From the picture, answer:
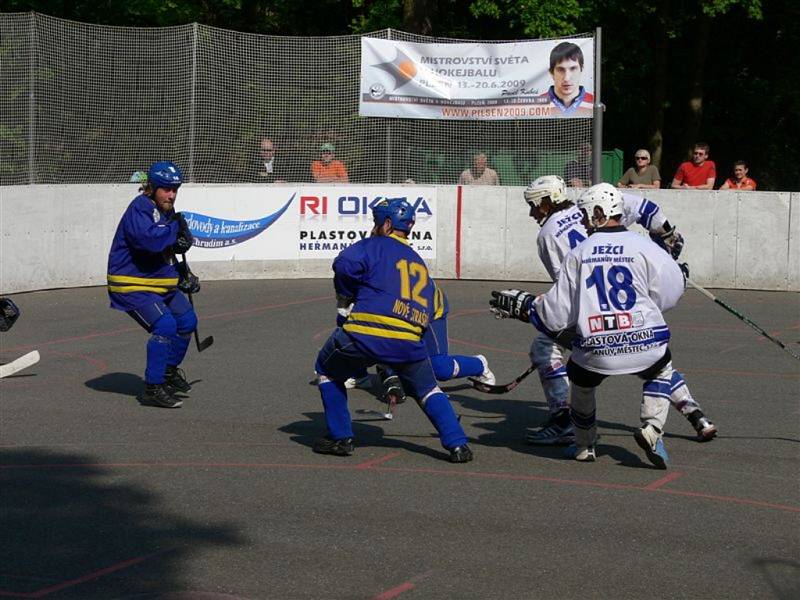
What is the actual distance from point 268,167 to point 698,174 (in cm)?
614

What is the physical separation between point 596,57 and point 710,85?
44.0ft

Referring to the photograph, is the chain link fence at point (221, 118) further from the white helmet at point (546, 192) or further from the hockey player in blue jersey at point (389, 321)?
the hockey player in blue jersey at point (389, 321)

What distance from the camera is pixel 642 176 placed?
19703mm

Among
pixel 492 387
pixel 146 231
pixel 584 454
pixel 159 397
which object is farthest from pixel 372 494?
pixel 146 231

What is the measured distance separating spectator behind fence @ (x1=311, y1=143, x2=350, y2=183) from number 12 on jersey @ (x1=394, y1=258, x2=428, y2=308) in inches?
434

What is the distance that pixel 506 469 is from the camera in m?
8.80

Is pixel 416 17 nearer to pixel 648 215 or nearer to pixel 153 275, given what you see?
pixel 153 275

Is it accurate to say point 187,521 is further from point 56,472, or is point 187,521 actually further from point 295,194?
point 295,194

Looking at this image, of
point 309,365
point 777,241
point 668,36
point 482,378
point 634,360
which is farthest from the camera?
point 668,36

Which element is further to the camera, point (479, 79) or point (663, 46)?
point (663, 46)

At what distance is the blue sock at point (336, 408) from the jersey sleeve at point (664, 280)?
2.14m

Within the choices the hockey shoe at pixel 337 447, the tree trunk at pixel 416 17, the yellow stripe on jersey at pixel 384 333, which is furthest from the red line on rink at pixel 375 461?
the tree trunk at pixel 416 17

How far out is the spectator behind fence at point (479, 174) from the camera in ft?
64.8

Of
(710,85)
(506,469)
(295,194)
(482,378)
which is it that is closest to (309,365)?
(482,378)
